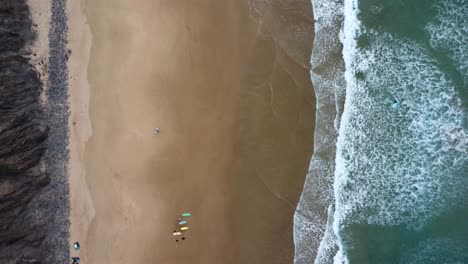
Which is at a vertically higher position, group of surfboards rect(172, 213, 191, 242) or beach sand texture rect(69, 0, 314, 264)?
beach sand texture rect(69, 0, 314, 264)

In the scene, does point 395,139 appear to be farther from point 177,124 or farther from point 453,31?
point 177,124

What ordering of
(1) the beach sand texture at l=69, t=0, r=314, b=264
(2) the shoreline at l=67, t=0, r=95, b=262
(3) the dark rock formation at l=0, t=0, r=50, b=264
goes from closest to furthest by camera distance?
(3) the dark rock formation at l=0, t=0, r=50, b=264, (1) the beach sand texture at l=69, t=0, r=314, b=264, (2) the shoreline at l=67, t=0, r=95, b=262

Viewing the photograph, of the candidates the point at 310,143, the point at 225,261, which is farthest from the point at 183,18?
the point at 225,261

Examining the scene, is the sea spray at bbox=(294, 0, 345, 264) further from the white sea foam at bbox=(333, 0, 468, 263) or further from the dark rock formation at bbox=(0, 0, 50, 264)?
the dark rock formation at bbox=(0, 0, 50, 264)

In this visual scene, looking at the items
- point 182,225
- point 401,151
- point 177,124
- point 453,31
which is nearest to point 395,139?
point 401,151

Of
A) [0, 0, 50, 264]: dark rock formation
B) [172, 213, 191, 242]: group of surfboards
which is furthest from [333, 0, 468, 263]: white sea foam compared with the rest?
[0, 0, 50, 264]: dark rock formation

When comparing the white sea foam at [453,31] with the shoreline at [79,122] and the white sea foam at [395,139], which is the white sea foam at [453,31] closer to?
the white sea foam at [395,139]

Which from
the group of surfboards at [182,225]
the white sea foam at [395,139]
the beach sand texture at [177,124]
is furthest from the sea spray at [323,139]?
the group of surfboards at [182,225]
